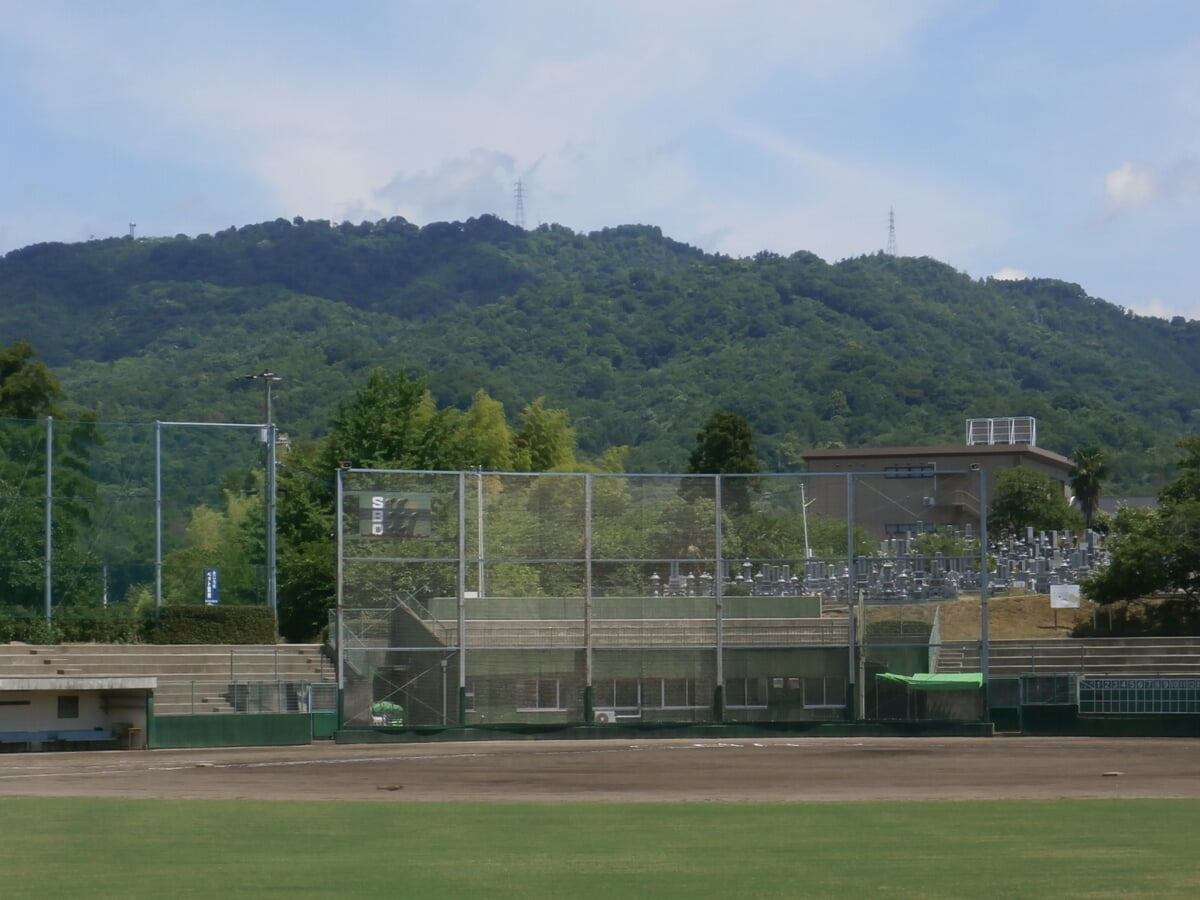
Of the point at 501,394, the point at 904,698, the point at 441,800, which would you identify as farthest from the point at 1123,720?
the point at 501,394

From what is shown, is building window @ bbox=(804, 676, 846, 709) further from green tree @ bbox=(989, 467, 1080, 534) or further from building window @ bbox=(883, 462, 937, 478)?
green tree @ bbox=(989, 467, 1080, 534)

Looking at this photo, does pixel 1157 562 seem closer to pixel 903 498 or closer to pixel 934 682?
pixel 903 498

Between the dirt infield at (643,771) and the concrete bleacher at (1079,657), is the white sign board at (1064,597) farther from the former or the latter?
the dirt infield at (643,771)

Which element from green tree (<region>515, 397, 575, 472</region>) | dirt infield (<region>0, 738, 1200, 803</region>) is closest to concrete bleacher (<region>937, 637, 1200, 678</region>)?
dirt infield (<region>0, 738, 1200, 803</region>)

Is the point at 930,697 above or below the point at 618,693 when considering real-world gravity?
below

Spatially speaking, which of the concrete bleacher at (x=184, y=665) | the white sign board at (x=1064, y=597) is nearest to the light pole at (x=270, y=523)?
the concrete bleacher at (x=184, y=665)

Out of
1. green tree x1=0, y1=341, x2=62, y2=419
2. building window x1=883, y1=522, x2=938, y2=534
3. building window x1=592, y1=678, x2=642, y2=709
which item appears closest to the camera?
building window x1=592, y1=678, x2=642, y2=709

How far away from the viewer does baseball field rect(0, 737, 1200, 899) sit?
45.6 feet

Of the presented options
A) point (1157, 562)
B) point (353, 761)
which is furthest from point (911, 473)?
point (353, 761)

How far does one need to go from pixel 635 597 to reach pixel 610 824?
80.5 ft

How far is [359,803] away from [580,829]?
550cm

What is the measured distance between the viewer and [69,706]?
40.3 m

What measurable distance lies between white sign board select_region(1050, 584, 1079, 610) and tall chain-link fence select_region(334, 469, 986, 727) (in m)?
14.9

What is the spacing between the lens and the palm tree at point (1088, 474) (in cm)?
11238
